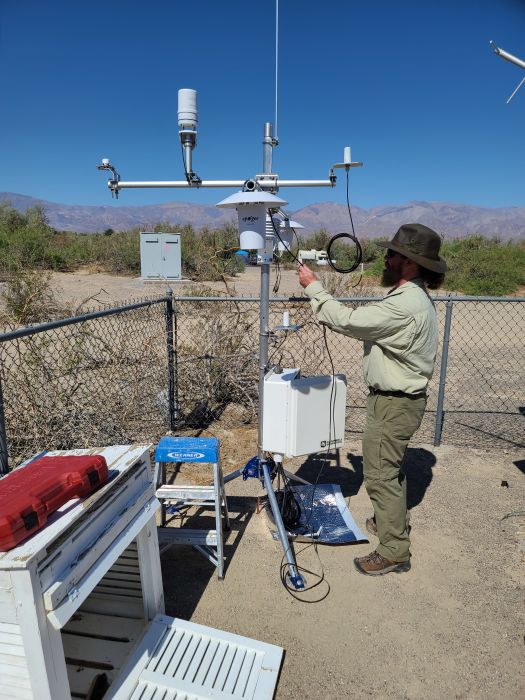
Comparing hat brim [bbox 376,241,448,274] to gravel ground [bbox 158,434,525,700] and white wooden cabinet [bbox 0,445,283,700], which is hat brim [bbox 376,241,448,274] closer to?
white wooden cabinet [bbox 0,445,283,700]

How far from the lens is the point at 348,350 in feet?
30.7

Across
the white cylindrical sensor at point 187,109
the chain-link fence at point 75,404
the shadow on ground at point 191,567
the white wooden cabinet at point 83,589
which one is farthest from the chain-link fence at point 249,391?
the white wooden cabinet at point 83,589

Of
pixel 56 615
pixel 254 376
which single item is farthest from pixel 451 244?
pixel 56 615

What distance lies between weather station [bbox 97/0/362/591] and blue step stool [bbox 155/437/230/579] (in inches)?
14.5

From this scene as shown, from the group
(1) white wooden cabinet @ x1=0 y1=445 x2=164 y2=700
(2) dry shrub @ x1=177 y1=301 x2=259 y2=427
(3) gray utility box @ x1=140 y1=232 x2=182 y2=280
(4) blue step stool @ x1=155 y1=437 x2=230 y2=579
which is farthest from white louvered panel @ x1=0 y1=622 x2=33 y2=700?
(3) gray utility box @ x1=140 y1=232 x2=182 y2=280

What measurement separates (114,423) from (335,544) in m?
2.46

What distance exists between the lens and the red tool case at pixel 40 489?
1421 mm

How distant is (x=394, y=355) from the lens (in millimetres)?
2729

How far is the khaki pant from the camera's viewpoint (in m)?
2.82

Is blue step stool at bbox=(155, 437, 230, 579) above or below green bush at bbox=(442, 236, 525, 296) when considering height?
below

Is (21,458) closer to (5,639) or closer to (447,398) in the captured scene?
(5,639)

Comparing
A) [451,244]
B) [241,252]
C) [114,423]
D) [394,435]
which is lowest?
[114,423]

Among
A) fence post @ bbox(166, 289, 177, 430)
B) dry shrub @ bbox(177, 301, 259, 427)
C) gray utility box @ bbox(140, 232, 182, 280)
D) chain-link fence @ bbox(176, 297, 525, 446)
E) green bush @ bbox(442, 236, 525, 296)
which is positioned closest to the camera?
fence post @ bbox(166, 289, 177, 430)

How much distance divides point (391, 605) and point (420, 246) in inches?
81.1
